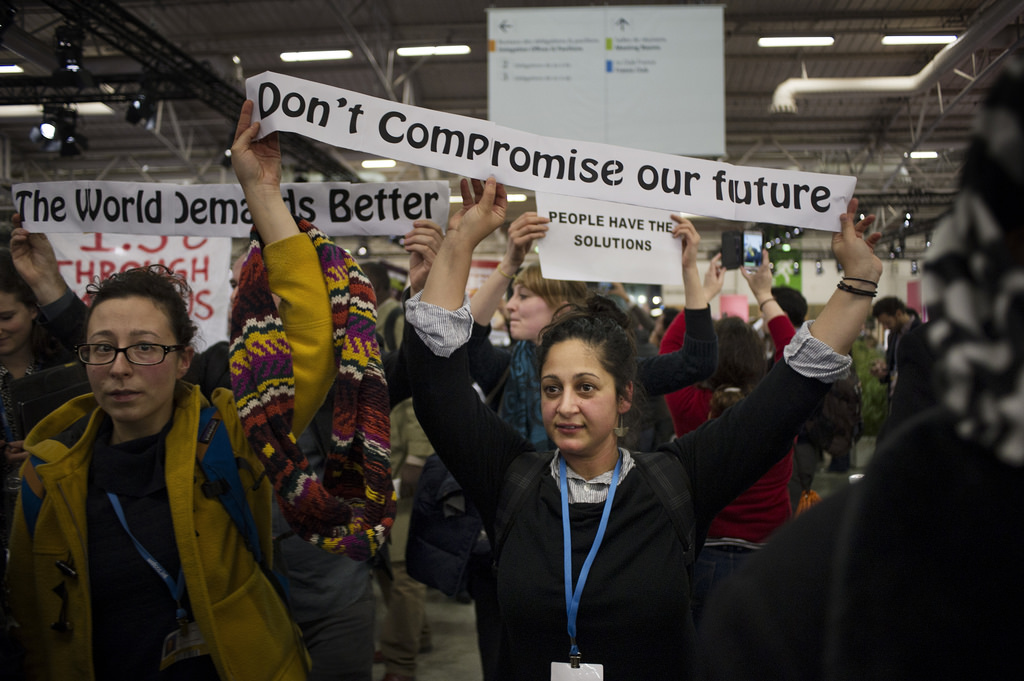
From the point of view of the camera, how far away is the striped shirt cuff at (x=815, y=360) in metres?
1.50

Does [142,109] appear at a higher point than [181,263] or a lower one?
higher

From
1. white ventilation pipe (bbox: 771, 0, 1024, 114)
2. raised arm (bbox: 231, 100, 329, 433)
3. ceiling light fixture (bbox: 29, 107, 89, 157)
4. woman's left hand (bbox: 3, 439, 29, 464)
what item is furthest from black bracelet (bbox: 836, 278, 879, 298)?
ceiling light fixture (bbox: 29, 107, 89, 157)

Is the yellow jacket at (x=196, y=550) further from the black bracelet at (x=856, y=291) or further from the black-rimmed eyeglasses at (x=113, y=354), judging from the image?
the black bracelet at (x=856, y=291)

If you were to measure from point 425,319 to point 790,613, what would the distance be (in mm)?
1088

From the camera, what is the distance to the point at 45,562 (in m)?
1.54

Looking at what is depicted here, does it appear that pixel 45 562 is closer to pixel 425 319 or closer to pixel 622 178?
pixel 425 319

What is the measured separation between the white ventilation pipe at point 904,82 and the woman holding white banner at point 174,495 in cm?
898

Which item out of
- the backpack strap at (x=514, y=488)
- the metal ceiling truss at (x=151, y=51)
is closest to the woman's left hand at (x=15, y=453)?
the backpack strap at (x=514, y=488)

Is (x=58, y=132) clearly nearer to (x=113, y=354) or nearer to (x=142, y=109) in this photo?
(x=142, y=109)

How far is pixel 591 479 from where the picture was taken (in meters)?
1.65

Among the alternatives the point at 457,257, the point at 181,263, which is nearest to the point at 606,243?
the point at 457,257

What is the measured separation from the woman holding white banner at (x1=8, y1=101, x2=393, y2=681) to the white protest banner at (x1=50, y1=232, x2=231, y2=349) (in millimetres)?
2228

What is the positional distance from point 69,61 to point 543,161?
7.74 m

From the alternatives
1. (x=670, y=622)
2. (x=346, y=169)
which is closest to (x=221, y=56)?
(x=346, y=169)
